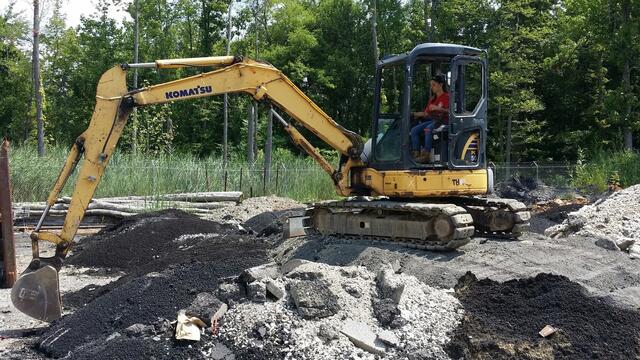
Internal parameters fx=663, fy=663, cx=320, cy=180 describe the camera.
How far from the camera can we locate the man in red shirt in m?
9.36

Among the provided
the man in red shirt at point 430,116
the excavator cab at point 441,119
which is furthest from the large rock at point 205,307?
the man in red shirt at point 430,116

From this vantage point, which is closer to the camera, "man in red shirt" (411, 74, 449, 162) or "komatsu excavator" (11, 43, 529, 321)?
"komatsu excavator" (11, 43, 529, 321)

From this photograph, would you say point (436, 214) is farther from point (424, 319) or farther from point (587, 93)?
point (587, 93)

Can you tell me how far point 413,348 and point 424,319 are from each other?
461 mm

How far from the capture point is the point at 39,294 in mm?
7254

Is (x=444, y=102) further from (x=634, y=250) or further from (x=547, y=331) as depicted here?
(x=547, y=331)

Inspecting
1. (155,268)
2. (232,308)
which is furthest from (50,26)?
(232,308)

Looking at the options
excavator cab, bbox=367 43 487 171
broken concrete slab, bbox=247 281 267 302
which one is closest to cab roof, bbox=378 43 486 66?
excavator cab, bbox=367 43 487 171

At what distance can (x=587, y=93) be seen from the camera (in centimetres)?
3325

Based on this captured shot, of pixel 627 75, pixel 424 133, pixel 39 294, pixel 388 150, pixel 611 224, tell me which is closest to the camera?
pixel 39 294

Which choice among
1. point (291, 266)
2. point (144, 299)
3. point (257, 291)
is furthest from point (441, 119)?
point (144, 299)

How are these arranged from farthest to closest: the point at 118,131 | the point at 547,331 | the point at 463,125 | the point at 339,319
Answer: the point at 463,125, the point at 118,131, the point at 547,331, the point at 339,319

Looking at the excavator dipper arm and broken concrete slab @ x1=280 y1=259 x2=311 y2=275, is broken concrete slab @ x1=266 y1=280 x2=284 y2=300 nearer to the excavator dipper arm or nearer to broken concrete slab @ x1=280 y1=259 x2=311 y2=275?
broken concrete slab @ x1=280 y1=259 x2=311 y2=275

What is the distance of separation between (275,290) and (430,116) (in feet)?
13.9
